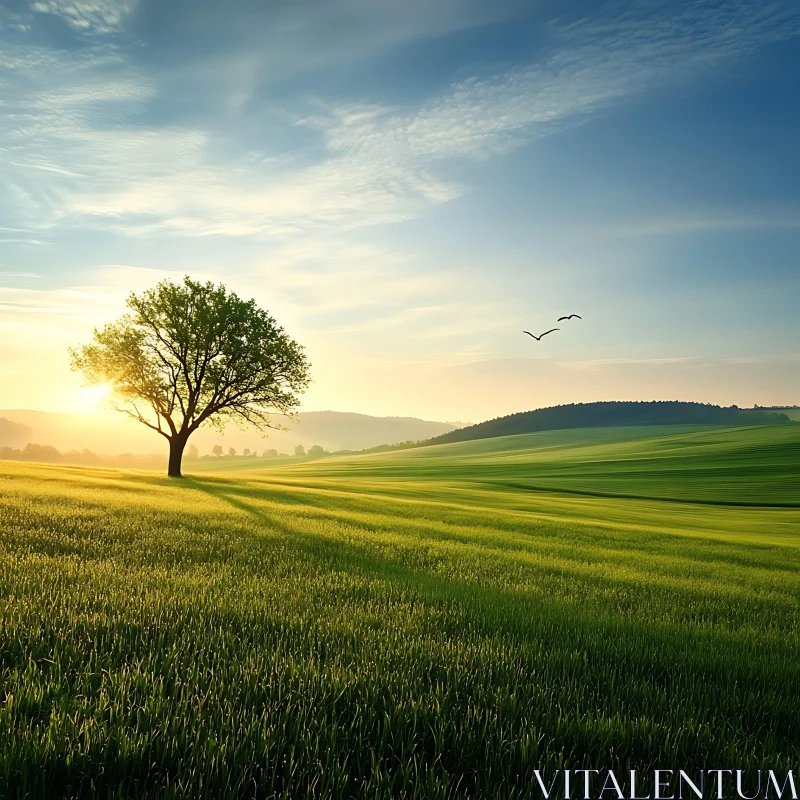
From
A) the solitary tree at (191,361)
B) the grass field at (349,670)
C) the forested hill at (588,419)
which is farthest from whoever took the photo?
the forested hill at (588,419)

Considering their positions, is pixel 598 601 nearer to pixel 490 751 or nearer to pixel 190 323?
pixel 490 751

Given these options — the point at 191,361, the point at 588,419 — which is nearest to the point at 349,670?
the point at 191,361

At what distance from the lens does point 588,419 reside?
18750cm

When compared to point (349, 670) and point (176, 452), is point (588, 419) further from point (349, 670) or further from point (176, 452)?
point (349, 670)

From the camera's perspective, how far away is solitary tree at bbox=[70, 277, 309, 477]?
39.9 meters

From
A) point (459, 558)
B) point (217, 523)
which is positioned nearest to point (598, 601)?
point (459, 558)

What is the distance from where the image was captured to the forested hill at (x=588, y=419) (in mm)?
182375

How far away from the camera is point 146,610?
496 cm

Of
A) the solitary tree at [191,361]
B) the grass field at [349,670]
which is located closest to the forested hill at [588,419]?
the solitary tree at [191,361]

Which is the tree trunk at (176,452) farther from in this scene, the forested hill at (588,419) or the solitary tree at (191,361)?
the forested hill at (588,419)

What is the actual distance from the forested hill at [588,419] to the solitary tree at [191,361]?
13980 cm

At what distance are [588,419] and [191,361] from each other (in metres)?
170

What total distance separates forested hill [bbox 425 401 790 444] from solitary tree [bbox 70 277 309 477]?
459 ft

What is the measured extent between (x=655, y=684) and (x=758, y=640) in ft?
10.5
